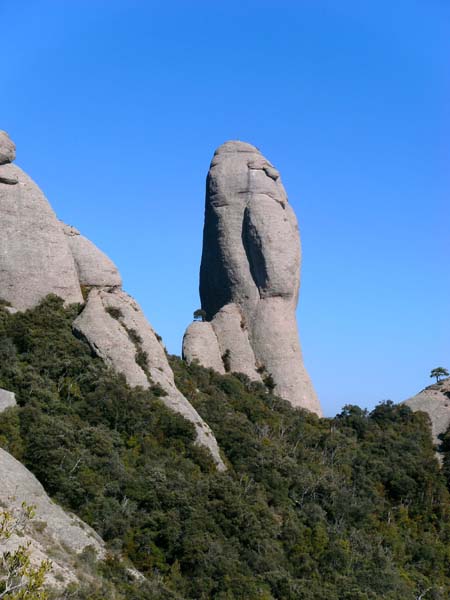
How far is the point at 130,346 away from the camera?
1779 inches

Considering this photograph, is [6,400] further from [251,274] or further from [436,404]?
[436,404]

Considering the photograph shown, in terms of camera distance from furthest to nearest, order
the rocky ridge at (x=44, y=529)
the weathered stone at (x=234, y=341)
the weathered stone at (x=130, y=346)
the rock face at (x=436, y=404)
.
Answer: the rock face at (x=436, y=404), the weathered stone at (x=234, y=341), the weathered stone at (x=130, y=346), the rocky ridge at (x=44, y=529)

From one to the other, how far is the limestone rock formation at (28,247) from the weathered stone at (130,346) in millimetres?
2020

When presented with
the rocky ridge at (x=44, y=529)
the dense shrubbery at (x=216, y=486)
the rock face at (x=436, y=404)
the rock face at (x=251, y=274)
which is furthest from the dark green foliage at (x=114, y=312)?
the rock face at (x=436, y=404)

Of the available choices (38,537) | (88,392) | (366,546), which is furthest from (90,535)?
(366,546)

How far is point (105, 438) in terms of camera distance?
3838 centimetres

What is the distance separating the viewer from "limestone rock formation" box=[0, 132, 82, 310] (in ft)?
156

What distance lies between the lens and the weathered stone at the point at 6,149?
50312mm

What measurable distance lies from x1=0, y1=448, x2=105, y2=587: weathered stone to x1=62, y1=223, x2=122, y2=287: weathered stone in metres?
18.0

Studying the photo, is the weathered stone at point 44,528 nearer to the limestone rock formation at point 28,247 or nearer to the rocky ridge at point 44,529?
the rocky ridge at point 44,529

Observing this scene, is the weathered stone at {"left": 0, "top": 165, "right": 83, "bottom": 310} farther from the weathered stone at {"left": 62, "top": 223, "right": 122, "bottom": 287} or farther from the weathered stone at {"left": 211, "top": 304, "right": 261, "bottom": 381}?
the weathered stone at {"left": 211, "top": 304, "right": 261, "bottom": 381}

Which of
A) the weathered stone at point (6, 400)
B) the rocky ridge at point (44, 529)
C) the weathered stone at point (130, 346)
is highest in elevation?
the weathered stone at point (130, 346)

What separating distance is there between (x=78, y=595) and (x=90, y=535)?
551 centimetres

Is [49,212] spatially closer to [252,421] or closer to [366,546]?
[252,421]
